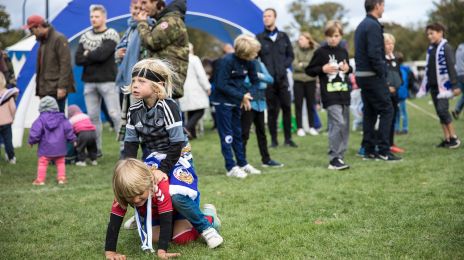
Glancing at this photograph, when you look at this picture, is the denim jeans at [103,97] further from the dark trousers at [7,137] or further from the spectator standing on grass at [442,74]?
the spectator standing on grass at [442,74]

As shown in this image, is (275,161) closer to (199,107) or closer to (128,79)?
(128,79)

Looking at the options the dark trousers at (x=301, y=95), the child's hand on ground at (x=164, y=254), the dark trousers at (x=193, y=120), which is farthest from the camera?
the dark trousers at (x=193, y=120)

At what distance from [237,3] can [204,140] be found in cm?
292

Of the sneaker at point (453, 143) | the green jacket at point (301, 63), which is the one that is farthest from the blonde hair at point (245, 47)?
the green jacket at point (301, 63)

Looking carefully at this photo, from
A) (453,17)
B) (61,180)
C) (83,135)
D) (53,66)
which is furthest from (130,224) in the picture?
(453,17)

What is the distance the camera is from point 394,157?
313 inches

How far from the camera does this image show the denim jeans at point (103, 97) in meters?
8.53

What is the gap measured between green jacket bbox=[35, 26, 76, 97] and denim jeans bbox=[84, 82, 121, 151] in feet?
1.59

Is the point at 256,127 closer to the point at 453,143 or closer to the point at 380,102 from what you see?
the point at 380,102

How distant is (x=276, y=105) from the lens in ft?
33.9

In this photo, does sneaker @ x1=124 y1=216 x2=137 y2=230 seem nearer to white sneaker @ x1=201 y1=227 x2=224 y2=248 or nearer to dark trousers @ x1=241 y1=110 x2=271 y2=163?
white sneaker @ x1=201 y1=227 x2=224 y2=248

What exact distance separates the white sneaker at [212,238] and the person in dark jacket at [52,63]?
468cm

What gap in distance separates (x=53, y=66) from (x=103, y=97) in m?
0.92

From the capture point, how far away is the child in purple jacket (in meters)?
6.92
